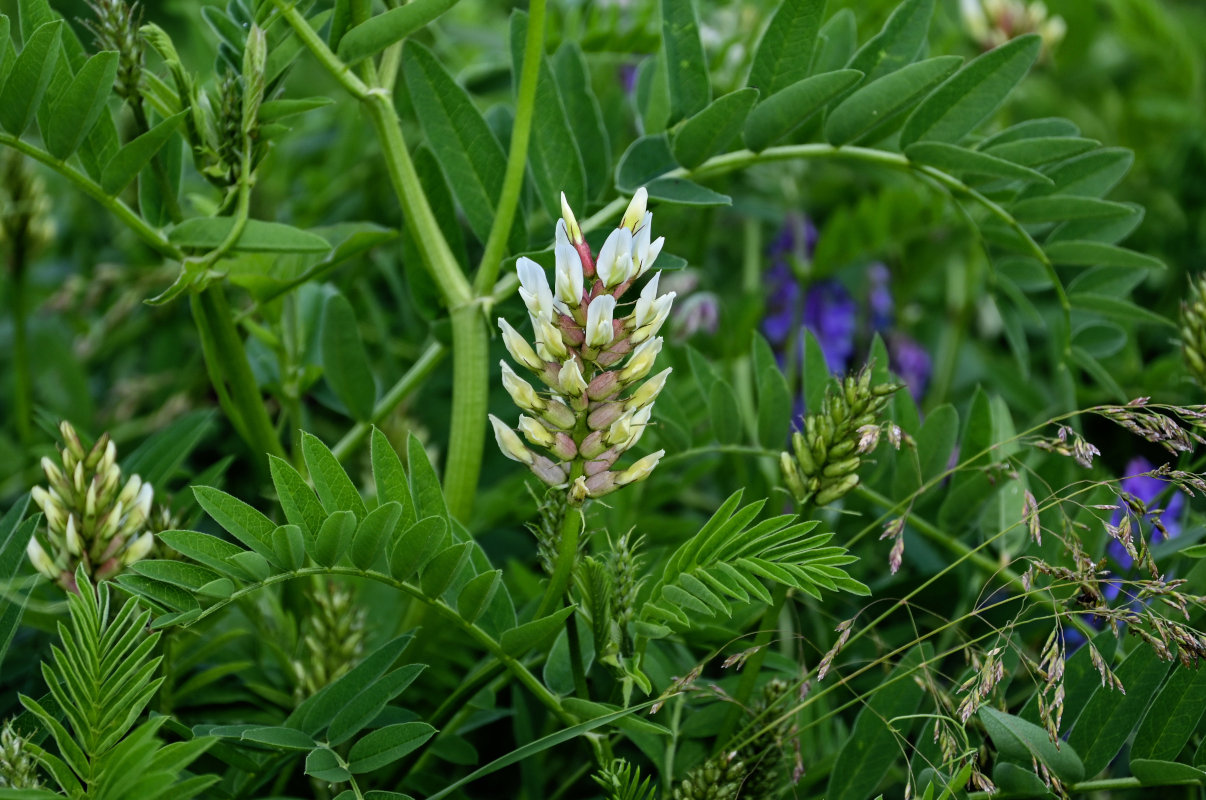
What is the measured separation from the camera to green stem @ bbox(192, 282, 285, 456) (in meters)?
0.89

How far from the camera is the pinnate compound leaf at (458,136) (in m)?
0.93

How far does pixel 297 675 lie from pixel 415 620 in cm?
10

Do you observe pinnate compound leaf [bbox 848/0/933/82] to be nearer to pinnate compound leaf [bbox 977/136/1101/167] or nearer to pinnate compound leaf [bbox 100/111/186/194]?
pinnate compound leaf [bbox 977/136/1101/167]

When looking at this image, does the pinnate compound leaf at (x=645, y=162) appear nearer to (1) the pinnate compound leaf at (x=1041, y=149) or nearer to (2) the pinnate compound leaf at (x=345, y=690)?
(1) the pinnate compound leaf at (x=1041, y=149)

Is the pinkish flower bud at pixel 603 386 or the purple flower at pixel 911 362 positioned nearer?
the pinkish flower bud at pixel 603 386

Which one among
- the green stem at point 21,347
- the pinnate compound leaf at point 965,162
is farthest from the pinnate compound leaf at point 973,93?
the green stem at point 21,347

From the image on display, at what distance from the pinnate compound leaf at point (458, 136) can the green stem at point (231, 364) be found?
223mm

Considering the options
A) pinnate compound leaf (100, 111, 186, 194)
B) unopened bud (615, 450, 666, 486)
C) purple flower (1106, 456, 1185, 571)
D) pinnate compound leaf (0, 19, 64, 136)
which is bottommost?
purple flower (1106, 456, 1185, 571)

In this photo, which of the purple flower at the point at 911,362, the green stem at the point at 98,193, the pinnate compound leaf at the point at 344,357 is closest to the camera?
the green stem at the point at 98,193

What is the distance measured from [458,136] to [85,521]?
17.2 inches

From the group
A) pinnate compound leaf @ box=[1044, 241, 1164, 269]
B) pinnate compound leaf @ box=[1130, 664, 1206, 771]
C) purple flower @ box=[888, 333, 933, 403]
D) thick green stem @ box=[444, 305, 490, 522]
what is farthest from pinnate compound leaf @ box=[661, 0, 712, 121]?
purple flower @ box=[888, 333, 933, 403]

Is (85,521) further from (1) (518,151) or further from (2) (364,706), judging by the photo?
(1) (518,151)

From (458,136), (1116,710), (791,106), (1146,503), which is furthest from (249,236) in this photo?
(1146,503)

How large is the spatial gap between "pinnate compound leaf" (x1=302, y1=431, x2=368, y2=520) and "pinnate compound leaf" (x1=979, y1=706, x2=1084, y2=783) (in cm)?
45
